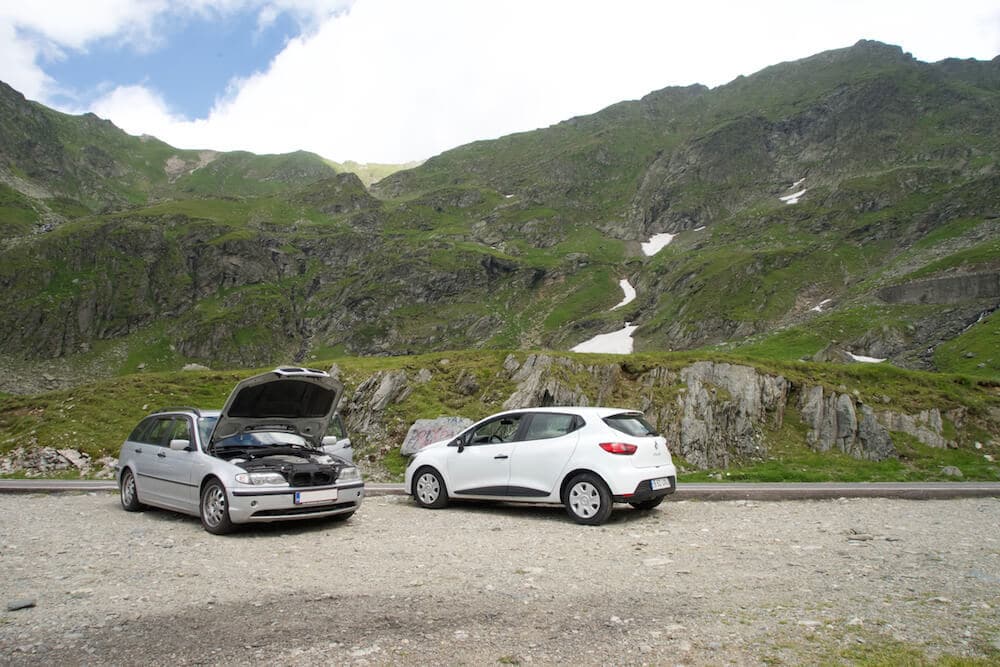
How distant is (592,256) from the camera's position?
143m

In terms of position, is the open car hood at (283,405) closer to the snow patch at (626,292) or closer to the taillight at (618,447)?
the taillight at (618,447)

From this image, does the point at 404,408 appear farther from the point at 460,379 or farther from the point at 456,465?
the point at 456,465

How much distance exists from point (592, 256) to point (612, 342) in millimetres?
47014

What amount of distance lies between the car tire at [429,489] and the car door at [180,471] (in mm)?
4395

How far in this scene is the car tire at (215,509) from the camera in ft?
31.6

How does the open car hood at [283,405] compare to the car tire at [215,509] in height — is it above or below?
above

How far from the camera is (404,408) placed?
24.0 metres

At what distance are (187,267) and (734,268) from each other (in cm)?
12342

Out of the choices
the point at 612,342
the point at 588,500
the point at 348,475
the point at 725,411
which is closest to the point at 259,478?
the point at 348,475

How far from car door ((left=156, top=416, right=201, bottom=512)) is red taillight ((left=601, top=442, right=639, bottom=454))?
7359 mm

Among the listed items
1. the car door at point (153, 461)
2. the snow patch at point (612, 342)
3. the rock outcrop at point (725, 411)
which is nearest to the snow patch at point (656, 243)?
the snow patch at point (612, 342)

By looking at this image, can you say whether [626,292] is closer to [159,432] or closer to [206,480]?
[159,432]

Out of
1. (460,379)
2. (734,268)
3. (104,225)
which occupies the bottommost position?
(460,379)

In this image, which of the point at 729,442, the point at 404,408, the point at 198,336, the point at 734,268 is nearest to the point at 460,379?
the point at 404,408
